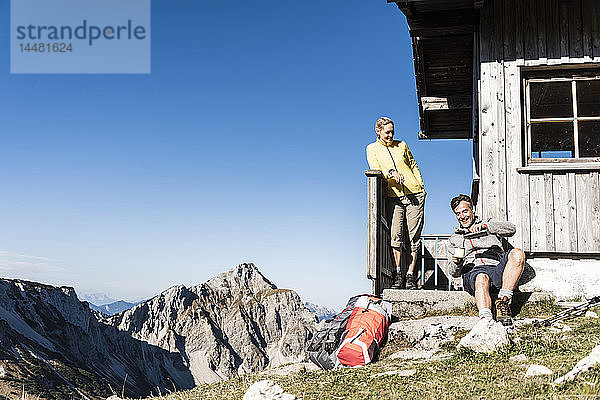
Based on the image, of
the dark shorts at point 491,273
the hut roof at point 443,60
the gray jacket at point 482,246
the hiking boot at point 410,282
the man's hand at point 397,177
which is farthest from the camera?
the hut roof at point 443,60

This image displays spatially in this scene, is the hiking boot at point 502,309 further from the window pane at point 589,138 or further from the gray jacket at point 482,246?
the window pane at point 589,138

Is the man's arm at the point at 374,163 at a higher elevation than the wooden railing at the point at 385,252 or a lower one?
higher

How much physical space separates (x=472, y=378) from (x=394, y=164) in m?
4.21

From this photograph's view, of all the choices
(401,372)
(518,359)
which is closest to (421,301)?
(401,372)

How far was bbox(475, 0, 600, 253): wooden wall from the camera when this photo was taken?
7895 mm

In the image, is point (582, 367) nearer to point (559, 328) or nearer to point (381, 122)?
point (559, 328)

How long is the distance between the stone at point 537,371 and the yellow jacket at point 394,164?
4.17 metres

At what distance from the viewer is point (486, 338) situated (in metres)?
5.80

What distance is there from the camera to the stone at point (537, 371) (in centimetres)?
453

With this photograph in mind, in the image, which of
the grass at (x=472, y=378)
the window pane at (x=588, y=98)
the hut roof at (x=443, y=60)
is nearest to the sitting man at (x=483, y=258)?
the grass at (x=472, y=378)

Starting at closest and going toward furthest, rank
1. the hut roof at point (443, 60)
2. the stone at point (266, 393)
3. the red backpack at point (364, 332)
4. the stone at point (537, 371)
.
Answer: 1. the stone at point (537, 371)
2. the stone at point (266, 393)
3. the red backpack at point (364, 332)
4. the hut roof at point (443, 60)

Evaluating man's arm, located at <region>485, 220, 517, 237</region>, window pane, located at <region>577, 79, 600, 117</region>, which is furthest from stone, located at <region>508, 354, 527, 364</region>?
window pane, located at <region>577, 79, 600, 117</region>

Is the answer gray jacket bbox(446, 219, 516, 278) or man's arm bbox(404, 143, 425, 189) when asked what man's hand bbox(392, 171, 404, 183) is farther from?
gray jacket bbox(446, 219, 516, 278)

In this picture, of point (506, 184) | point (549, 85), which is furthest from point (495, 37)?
point (506, 184)
